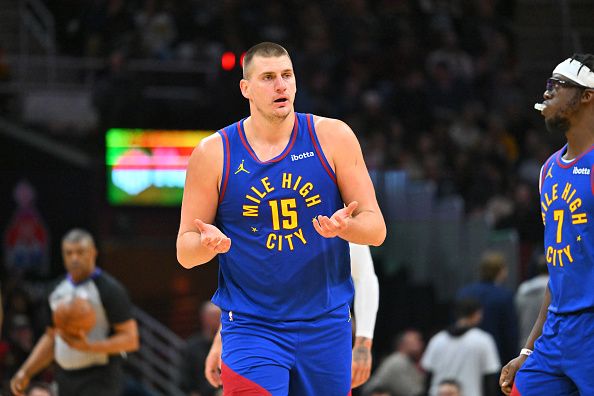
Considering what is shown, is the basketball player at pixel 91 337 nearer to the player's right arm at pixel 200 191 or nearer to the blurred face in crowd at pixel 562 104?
the player's right arm at pixel 200 191

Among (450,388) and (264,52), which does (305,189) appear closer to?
(264,52)

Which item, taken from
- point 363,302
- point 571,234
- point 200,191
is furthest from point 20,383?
point 571,234

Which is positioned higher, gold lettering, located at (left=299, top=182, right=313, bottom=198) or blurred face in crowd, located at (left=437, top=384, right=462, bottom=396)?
gold lettering, located at (left=299, top=182, right=313, bottom=198)

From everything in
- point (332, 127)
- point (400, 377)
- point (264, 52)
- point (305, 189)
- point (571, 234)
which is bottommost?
point (400, 377)

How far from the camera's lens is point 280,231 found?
19.5 feet

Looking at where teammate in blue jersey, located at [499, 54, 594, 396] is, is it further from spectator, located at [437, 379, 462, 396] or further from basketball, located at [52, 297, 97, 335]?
spectator, located at [437, 379, 462, 396]

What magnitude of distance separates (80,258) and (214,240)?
3696 millimetres

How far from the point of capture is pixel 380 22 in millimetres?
20750

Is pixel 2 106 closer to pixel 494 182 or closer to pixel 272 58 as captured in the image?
pixel 494 182

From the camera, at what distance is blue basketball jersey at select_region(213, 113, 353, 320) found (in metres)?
5.95

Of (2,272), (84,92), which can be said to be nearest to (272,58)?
(2,272)

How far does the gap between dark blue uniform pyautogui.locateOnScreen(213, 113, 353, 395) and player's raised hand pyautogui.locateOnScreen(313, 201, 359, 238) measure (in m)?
0.46

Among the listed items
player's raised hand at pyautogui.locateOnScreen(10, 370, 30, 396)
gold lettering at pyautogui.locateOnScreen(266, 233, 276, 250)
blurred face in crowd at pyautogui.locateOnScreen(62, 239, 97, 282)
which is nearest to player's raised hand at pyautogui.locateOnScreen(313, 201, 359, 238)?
gold lettering at pyautogui.locateOnScreen(266, 233, 276, 250)

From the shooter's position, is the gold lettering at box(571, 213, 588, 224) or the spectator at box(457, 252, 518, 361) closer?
the gold lettering at box(571, 213, 588, 224)
